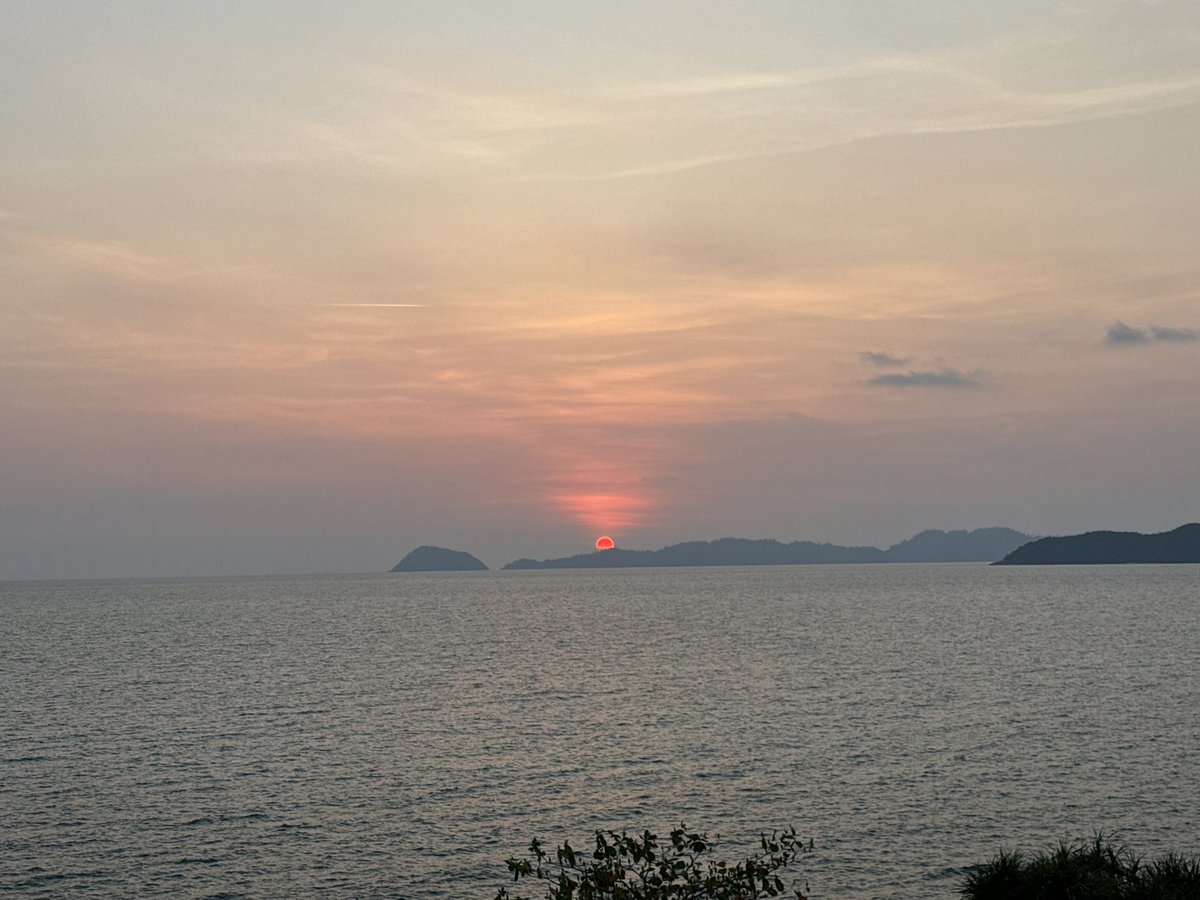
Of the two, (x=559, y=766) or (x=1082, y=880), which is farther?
(x=559, y=766)

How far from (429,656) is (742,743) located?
87.5 m

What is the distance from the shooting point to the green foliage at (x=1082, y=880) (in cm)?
3728

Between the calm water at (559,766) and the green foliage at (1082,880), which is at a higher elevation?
the green foliage at (1082,880)

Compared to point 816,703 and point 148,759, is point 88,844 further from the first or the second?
point 816,703

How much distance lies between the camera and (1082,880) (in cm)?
3822

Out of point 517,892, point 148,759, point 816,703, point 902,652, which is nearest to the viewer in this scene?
point 517,892

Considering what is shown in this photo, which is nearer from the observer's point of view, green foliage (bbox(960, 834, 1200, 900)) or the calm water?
green foliage (bbox(960, 834, 1200, 900))

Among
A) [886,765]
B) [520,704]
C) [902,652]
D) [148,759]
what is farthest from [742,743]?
[902,652]

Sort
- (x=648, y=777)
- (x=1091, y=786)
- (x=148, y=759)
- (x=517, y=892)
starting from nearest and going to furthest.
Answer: (x=517, y=892)
(x=1091, y=786)
(x=648, y=777)
(x=148, y=759)

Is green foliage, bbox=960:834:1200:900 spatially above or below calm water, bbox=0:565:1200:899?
above

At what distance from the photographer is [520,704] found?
101750 millimetres

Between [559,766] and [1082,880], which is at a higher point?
[1082,880]

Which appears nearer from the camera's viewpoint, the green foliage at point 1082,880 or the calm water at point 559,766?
the green foliage at point 1082,880

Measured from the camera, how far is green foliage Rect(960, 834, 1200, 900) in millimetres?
37281
